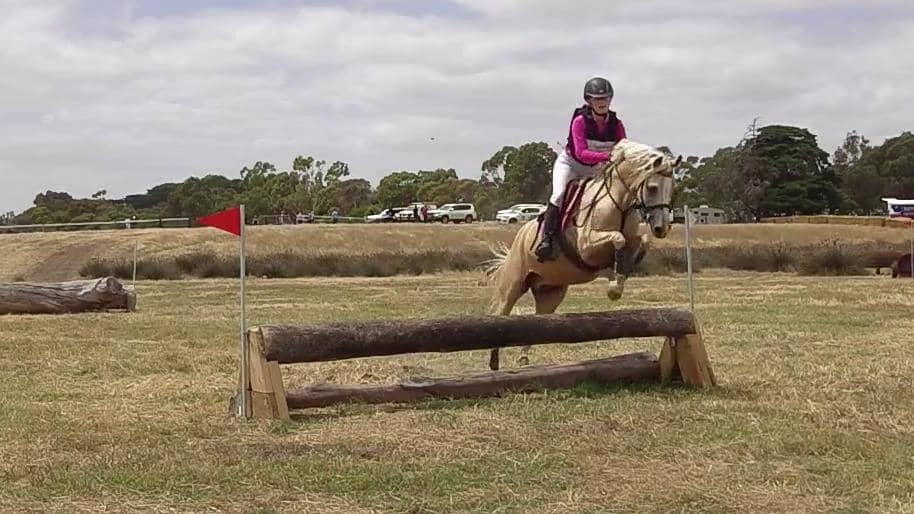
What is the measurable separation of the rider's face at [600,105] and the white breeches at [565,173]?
43 cm

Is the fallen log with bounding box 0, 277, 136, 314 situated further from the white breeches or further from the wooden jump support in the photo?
the white breeches

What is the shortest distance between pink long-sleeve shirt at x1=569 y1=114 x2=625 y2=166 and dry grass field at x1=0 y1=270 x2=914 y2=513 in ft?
5.77

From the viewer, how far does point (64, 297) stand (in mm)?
15633

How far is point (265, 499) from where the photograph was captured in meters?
4.63

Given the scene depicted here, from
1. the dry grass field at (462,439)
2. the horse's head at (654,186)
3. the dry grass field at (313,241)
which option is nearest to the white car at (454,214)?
the dry grass field at (313,241)

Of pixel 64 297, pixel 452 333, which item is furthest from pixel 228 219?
pixel 64 297

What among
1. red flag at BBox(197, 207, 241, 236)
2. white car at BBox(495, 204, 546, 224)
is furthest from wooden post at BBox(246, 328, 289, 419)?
white car at BBox(495, 204, 546, 224)

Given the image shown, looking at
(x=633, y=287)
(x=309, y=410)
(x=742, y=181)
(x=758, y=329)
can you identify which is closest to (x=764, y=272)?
(x=633, y=287)

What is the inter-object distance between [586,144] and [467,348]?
76.9 inches

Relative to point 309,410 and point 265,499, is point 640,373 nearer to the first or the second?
point 309,410

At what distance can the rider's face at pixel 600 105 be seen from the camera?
793cm

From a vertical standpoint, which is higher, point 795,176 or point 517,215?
point 795,176

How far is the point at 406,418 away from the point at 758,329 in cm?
702

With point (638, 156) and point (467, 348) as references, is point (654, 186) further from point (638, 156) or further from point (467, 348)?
point (467, 348)
